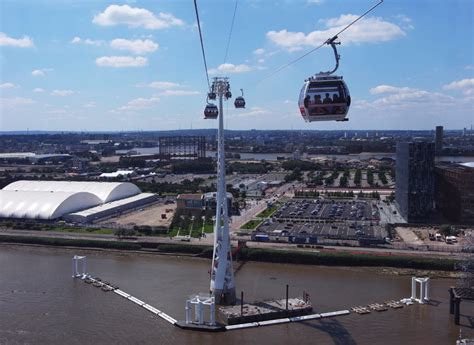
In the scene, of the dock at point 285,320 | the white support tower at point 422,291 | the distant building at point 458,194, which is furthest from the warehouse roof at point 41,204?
the distant building at point 458,194

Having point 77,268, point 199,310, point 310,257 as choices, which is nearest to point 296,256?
point 310,257

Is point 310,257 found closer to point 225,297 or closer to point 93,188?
point 225,297

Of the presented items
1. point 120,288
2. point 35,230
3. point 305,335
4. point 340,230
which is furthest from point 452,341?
point 35,230

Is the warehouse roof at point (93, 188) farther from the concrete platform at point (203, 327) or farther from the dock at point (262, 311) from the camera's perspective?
the concrete platform at point (203, 327)

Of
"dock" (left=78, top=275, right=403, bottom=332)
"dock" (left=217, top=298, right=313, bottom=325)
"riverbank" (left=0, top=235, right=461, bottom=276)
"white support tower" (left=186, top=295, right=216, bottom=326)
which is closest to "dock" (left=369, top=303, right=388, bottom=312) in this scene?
"dock" (left=78, top=275, right=403, bottom=332)

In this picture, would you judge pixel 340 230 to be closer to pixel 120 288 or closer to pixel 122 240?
pixel 122 240

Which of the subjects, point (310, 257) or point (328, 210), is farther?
point (328, 210)

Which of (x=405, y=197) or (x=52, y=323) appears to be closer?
(x=52, y=323)
